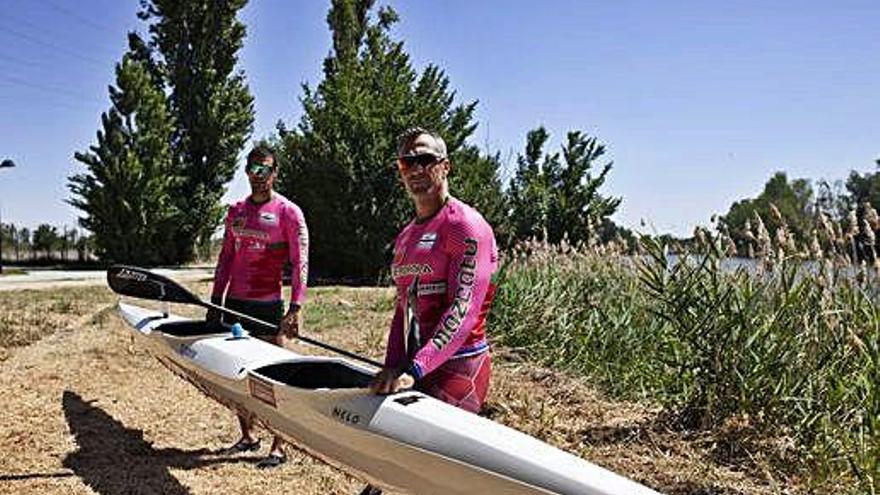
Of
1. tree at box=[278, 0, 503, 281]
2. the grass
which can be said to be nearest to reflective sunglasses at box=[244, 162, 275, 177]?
the grass

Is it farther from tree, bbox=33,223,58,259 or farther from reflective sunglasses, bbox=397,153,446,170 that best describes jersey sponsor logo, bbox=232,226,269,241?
tree, bbox=33,223,58,259

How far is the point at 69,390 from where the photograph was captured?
295 inches

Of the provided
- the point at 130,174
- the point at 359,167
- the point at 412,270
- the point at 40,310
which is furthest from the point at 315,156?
the point at 412,270

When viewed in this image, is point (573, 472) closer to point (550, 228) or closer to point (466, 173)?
point (466, 173)

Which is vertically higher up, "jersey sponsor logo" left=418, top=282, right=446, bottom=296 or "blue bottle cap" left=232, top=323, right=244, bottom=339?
"jersey sponsor logo" left=418, top=282, right=446, bottom=296

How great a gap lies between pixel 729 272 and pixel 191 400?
485 cm

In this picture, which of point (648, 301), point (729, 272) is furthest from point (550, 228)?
point (729, 272)

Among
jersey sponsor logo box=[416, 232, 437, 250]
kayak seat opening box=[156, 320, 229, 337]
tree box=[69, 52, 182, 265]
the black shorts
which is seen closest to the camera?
jersey sponsor logo box=[416, 232, 437, 250]

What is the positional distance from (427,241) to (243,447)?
3055mm

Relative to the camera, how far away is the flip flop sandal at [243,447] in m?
5.60

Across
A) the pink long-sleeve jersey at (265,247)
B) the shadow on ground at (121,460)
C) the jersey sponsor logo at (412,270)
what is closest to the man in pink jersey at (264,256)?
the pink long-sleeve jersey at (265,247)

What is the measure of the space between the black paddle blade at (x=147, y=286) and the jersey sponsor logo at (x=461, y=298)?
3122 mm

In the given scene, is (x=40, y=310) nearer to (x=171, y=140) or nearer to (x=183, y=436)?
(x=183, y=436)

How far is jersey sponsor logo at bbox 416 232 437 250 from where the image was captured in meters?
3.29
